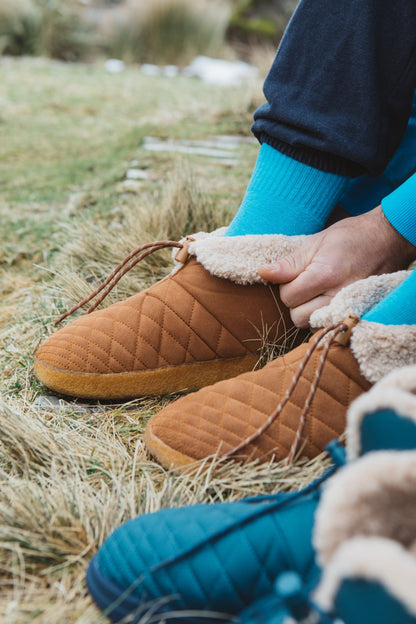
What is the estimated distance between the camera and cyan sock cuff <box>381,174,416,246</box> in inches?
38.0

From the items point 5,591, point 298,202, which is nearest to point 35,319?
point 298,202

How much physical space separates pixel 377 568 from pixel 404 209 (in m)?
0.70

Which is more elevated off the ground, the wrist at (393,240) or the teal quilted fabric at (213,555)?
the wrist at (393,240)

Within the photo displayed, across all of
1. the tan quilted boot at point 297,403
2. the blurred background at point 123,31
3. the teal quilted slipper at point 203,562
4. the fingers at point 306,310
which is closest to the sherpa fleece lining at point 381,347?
the tan quilted boot at point 297,403

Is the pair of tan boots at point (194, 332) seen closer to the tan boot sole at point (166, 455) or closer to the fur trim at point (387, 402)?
the tan boot sole at point (166, 455)

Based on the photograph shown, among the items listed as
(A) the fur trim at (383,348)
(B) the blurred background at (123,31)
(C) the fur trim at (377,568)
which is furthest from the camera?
(B) the blurred background at (123,31)

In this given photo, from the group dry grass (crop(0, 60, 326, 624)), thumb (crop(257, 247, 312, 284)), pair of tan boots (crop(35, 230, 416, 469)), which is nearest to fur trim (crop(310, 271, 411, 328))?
pair of tan boots (crop(35, 230, 416, 469))

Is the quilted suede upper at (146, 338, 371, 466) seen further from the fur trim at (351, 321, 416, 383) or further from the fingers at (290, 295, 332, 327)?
the fingers at (290, 295, 332, 327)

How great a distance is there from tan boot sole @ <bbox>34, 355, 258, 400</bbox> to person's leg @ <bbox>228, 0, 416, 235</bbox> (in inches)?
14.1

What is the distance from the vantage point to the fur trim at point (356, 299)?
2.95 ft

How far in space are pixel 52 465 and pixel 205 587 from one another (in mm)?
337

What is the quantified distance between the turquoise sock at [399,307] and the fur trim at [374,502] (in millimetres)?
408

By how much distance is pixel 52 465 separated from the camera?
844 mm

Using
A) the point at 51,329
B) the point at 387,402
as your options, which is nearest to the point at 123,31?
the point at 51,329
